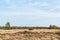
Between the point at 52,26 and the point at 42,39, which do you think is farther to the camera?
the point at 52,26

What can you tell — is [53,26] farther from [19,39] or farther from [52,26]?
[19,39]

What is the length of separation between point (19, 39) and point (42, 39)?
189 inches

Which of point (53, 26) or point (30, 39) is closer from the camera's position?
point (30, 39)

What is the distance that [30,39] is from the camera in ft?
134

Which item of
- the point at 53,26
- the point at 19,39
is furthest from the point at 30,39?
the point at 53,26

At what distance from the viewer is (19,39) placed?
132 ft

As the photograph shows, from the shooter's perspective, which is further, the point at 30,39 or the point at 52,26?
the point at 52,26

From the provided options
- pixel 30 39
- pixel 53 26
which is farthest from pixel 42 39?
pixel 53 26

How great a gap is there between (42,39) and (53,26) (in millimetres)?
72755

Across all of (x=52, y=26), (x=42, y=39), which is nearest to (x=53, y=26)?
(x=52, y=26)

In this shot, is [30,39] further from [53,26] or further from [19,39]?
[53,26]

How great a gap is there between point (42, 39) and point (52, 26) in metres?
72.9

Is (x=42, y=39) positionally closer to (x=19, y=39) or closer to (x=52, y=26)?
(x=19, y=39)

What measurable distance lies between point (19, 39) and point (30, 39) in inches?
84.5
